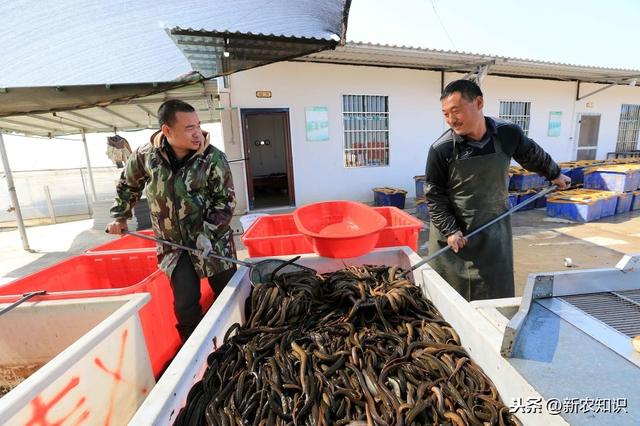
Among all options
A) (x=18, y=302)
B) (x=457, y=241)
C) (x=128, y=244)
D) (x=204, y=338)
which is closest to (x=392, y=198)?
(x=457, y=241)

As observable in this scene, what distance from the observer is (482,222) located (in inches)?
83.2

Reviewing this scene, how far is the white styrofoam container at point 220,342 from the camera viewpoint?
37.5 inches

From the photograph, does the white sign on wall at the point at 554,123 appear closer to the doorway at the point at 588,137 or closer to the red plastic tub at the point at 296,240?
the doorway at the point at 588,137

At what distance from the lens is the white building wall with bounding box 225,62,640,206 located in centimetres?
684

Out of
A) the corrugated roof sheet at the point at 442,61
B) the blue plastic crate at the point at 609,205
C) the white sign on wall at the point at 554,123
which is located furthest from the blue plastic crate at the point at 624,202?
the white sign on wall at the point at 554,123

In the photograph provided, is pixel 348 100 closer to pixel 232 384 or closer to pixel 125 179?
pixel 125 179

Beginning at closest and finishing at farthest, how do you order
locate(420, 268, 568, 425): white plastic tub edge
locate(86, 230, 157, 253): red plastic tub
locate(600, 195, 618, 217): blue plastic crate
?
locate(420, 268, 568, 425): white plastic tub edge
locate(86, 230, 157, 253): red plastic tub
locate(600, 195, 618, 217): blue plastic crate

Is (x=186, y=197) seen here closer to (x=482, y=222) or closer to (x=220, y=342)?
(x=220, y=342)

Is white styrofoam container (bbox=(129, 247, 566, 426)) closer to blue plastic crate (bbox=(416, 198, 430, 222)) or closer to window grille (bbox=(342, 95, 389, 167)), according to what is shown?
blue plastic crate (bbox=(416, 198, 430, 222))

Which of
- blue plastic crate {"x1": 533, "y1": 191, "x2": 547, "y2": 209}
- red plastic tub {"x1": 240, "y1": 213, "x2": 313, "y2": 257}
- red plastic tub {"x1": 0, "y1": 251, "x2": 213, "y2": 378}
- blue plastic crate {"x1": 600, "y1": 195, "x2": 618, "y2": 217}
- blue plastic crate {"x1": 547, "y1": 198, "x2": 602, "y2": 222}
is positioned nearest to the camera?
Result: red plastic tub {"x1": 0, "y1": 251, "x2": 213, "y2": 378}

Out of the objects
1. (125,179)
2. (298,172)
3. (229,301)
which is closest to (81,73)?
(125,179)

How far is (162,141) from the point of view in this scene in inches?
79.3

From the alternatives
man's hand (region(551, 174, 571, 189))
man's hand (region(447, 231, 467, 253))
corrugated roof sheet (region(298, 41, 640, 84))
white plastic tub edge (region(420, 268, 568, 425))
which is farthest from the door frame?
white plastic tub edge (region(420, 268, 568, 425))

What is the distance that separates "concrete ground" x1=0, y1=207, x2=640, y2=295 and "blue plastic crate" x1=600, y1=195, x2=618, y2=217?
0.15 meters
